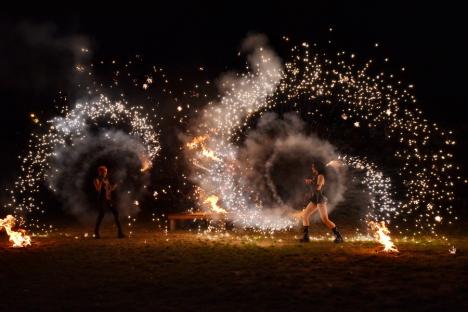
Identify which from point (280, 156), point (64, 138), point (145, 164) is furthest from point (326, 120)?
point (64, 138)

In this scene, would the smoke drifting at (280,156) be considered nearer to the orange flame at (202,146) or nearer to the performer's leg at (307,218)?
the orange flame at (202,146)

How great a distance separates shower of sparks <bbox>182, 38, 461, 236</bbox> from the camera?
57.7 ft

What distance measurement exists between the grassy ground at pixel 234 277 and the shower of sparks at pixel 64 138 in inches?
327

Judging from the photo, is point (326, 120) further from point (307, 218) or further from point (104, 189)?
point (104, 189)

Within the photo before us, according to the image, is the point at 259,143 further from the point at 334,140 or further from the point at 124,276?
the point at 124,276

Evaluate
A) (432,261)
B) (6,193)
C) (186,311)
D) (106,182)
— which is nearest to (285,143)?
(106,182)

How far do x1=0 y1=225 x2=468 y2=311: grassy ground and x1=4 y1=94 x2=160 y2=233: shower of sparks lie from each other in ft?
27.2

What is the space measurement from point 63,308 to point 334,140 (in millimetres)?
12652

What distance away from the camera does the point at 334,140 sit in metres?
17.8

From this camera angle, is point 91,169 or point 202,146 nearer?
point 202,146

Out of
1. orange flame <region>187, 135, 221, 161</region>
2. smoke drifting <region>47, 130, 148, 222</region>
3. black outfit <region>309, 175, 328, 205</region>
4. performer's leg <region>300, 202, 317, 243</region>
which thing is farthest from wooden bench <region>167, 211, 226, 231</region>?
smoke drifting <region>47, 130, 148, 222</region>

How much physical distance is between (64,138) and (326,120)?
37.6 ft

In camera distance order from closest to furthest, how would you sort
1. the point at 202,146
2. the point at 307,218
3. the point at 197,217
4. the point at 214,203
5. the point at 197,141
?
the point at 307,218
the point at 197,217
the point at 214,203
the point at 202,146
the point at 197,141

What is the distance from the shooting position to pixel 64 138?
72.8 ft
